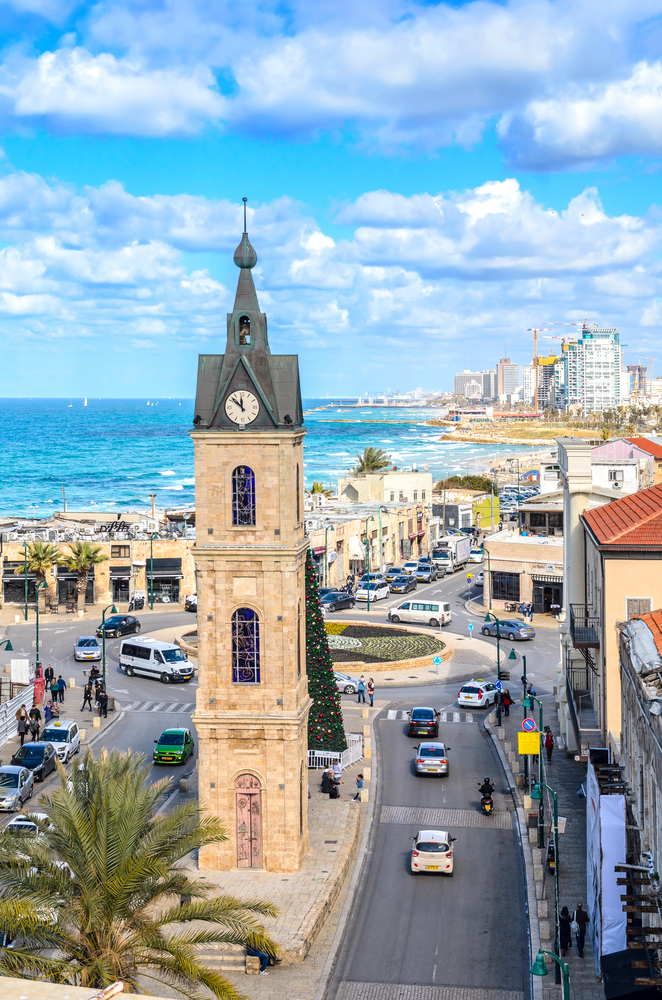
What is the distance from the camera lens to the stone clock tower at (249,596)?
27719mm

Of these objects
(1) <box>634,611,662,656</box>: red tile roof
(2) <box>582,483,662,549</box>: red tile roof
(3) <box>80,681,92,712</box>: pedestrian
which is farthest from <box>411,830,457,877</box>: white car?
(3) <box>80,681,92,712</box>: pedestrian

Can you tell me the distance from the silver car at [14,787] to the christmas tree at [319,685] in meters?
9.60

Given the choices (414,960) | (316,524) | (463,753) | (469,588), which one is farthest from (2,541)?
(414,960)

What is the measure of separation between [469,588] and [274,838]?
164 ft

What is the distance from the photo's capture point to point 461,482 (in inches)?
5723

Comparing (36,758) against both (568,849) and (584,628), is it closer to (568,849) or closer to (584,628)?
(568,849)

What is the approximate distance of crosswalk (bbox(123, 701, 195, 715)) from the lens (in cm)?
4728

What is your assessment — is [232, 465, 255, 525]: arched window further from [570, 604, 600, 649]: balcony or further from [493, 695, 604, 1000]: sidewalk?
[570, 604, 600, 649]: balcony

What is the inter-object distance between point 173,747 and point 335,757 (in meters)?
6.05

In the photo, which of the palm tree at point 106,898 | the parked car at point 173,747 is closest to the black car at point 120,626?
the parked car at point 173,747

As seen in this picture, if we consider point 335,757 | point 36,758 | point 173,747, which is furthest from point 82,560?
point 335,757

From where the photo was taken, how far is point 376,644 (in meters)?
57.7

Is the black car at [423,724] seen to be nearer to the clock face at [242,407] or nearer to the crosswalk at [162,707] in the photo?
the crosswalk at [162,707]

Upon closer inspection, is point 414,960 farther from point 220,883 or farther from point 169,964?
point 169,964
